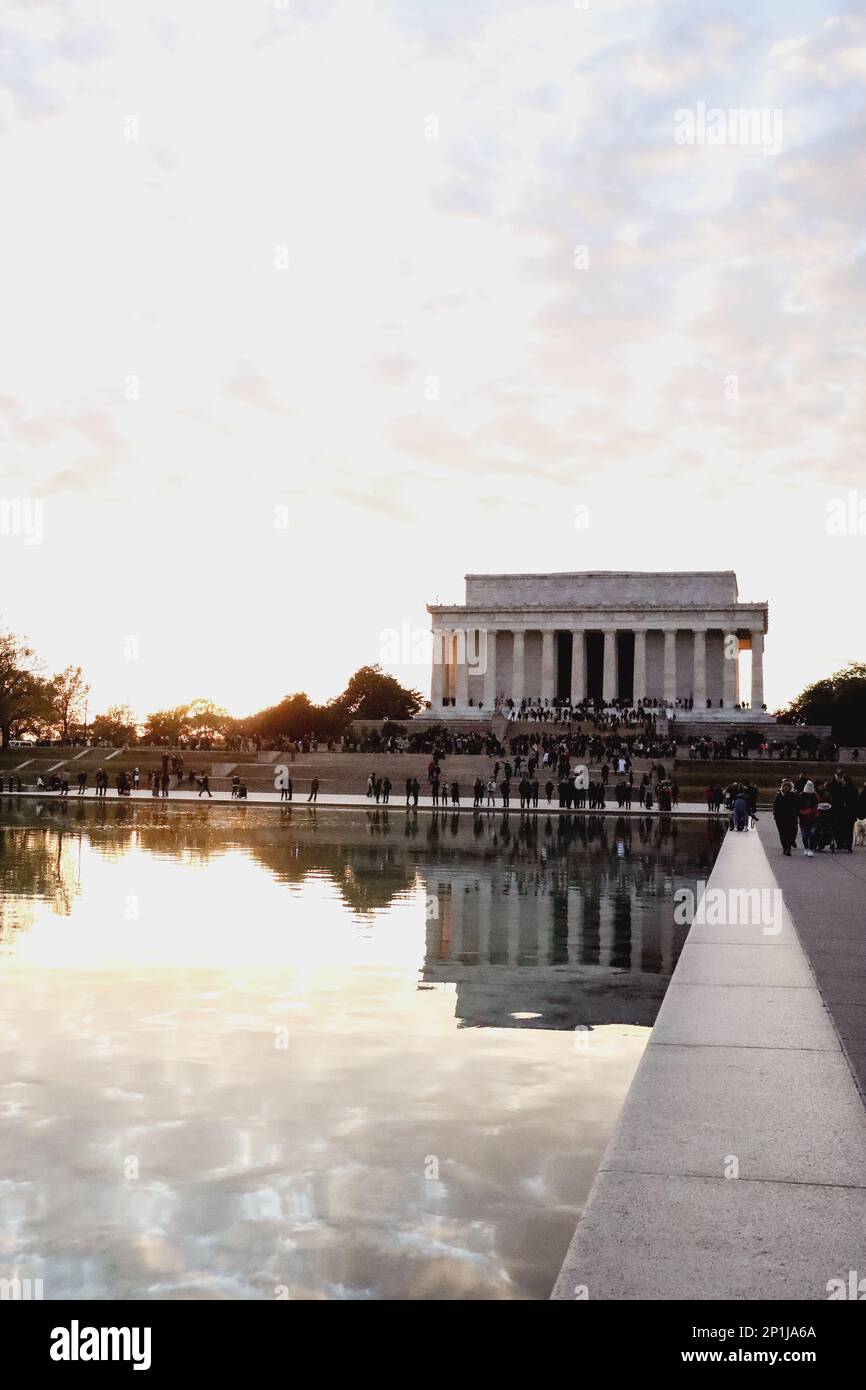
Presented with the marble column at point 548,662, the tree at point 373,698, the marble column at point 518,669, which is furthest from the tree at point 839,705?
the tree at point 373,698

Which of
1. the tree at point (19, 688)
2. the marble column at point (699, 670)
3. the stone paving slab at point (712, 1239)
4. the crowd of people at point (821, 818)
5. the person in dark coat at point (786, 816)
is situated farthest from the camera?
the marble column at point (699, 670)

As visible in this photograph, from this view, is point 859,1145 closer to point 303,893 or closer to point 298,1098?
point 298,1098

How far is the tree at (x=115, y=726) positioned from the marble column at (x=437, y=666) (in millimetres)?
45845

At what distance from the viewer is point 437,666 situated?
3780 inches

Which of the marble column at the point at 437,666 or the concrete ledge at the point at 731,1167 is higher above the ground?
the marble column at the point at 437,666

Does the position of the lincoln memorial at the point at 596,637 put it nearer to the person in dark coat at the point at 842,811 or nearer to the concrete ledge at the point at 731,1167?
the person in dark coat at the point at 842,811

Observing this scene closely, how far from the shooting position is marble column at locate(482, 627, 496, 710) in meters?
95.6

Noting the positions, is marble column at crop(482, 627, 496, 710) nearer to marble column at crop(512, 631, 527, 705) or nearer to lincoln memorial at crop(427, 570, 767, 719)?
lincoln memorial at crop(427, 570, 767, 719)

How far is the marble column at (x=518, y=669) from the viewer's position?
3740 inches

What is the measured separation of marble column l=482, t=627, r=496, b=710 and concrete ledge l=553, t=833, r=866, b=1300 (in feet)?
285

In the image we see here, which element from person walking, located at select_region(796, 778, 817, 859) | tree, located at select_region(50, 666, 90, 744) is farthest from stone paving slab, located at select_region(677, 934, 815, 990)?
tree, located at select_region(50, 666, 90, 744)

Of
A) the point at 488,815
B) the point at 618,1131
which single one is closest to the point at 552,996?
the point at 618,1131

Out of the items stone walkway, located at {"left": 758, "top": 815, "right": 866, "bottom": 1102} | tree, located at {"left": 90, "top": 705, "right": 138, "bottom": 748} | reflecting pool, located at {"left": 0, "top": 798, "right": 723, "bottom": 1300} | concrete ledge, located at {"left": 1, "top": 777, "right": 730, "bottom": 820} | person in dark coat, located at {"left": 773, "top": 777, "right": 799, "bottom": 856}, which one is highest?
tree, located at {"left": 90, "top": 705, "right": 138, "bottom": 748}
